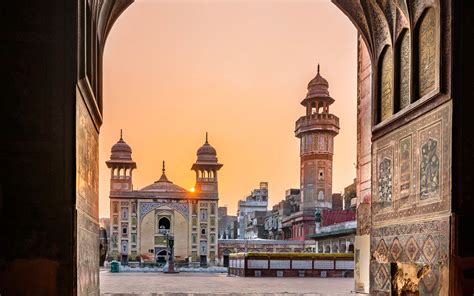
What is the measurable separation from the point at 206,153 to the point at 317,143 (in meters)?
10.8

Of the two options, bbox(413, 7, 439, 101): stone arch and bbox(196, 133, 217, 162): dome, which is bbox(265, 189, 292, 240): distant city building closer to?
bbox(196, 133, 217, 162): dome

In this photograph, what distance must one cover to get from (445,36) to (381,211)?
2.43 meters

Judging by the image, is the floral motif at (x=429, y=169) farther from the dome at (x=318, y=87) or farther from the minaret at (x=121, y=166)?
the minaret at (x=121, y=166)

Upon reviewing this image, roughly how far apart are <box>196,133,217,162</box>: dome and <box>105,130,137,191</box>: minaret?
17.9 ft

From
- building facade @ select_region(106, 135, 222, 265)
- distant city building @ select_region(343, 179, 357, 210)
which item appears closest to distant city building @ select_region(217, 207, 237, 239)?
building facade @ select_region(106, 135, 222, 265)

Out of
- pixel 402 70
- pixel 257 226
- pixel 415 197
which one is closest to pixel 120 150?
pixel 257 226

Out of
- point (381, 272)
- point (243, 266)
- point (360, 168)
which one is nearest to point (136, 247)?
point (243, 266)

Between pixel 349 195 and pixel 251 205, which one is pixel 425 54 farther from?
pixel 251 205

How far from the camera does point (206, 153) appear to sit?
155 ft

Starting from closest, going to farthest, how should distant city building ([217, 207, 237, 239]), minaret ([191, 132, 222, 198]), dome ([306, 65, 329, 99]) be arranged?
dome ([306, 65, 329, 99]) < minaret ([191, 132, 222, 198]) < distant city building ([217, 207, 237, 239])

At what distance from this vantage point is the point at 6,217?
471 centimetres

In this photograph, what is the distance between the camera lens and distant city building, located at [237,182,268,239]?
70.2 m

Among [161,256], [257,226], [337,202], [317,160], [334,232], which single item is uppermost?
[317,160]

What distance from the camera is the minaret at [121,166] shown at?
4666 centimetres
